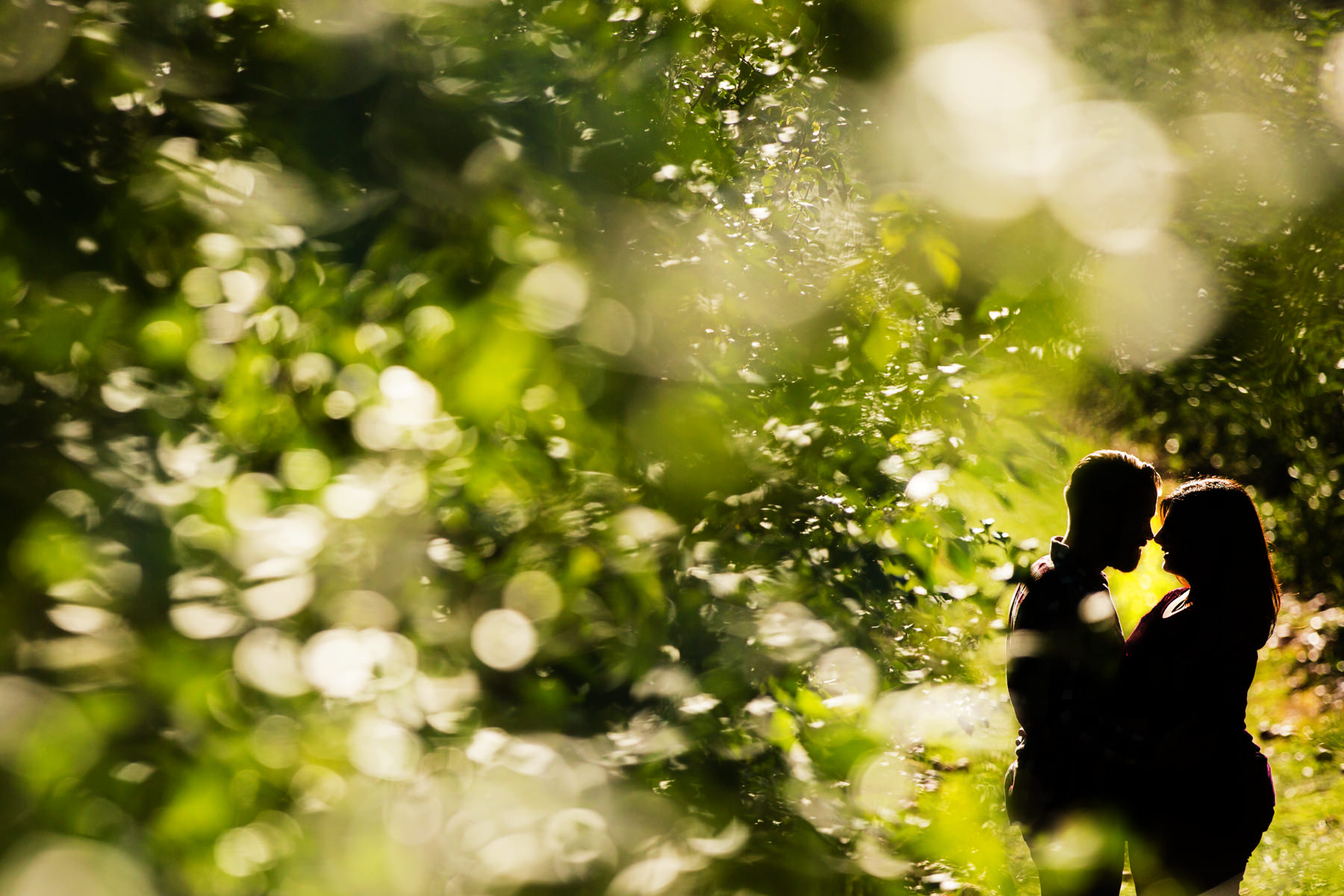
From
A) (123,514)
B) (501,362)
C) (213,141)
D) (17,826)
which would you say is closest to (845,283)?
(501,362)

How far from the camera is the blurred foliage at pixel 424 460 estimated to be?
0.80m

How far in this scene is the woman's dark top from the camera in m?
2.21

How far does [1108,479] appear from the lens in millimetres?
2156

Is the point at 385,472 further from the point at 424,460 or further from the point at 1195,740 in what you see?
the point at 1195,740

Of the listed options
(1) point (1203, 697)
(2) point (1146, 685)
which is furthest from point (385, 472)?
(1) point (1203, 697)

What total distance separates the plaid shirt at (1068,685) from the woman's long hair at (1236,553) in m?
0.39

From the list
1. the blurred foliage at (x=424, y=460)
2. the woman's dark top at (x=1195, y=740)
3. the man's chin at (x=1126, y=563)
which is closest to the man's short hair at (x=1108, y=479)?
the man's chin at (x=1126, y=563)

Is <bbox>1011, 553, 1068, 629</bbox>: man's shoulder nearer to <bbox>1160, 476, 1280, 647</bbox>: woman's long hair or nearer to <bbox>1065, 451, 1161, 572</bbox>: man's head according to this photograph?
<bbox>1065, 451, 1161, 572</bbox>: man's head

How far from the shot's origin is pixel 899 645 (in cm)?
210

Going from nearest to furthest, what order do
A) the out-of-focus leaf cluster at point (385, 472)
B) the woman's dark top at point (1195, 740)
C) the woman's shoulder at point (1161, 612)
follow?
the out-of-focus leaf cluster at point (385, 472), the woman's dark top at point (1195, 740), the woman's shoulder at point (1161, 612)

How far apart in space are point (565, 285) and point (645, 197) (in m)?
0.28

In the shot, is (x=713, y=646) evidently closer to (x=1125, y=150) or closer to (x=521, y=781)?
(x=521, y=781)

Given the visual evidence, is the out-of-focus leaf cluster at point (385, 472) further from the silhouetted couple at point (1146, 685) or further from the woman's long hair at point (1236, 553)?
the woman's long hair at point (1236, 553)

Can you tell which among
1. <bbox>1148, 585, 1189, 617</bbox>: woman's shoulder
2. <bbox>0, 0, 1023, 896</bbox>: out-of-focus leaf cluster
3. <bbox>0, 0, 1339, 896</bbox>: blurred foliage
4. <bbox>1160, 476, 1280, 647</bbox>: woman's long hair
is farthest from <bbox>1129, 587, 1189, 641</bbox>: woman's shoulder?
<bbox>0, 0, 1023, 896</bbox>: out-of-focus leaf cluster
